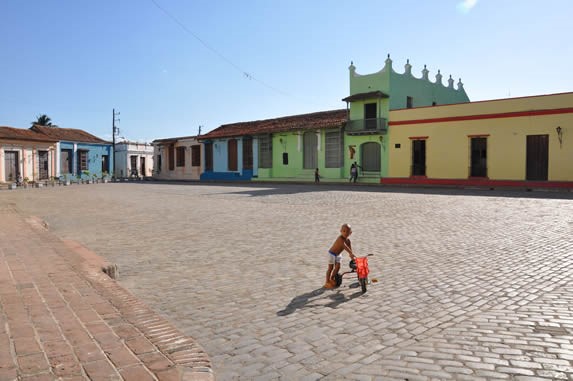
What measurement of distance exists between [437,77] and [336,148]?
401 inches

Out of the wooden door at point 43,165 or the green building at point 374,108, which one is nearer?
the green building at point 374,108

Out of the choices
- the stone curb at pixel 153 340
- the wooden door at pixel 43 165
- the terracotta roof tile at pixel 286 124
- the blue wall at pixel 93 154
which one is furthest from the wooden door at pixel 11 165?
the stone curb at pixel 153 340

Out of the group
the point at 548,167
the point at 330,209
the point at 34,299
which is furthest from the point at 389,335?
the point at 548,167

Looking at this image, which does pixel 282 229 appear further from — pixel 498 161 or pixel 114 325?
pixel 498 161

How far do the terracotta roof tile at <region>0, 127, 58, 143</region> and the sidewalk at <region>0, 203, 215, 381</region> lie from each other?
3315 cm

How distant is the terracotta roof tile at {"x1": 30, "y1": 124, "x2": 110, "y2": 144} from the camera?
130ft

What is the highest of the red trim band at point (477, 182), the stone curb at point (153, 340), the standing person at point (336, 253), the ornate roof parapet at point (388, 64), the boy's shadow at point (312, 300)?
the ornate roof parapet at point (388, 64)

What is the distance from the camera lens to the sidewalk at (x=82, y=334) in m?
2.52

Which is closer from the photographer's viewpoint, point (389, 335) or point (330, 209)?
point (389, 335)

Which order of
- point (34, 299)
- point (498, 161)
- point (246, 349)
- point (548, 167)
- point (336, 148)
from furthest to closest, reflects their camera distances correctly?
1. point (336, 148)
2. point (498, 161)
3. point (548, 167)
4. point (34, 299)
5. point (246, 349)

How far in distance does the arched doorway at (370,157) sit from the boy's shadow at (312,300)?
2491cm

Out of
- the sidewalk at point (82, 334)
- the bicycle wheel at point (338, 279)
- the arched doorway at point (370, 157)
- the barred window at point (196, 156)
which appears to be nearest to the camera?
the sidewalk at point (82, 334)

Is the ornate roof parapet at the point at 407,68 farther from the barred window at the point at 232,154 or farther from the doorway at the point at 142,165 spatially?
the doorway at the point at 142,165

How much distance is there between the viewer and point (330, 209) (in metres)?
12.6
